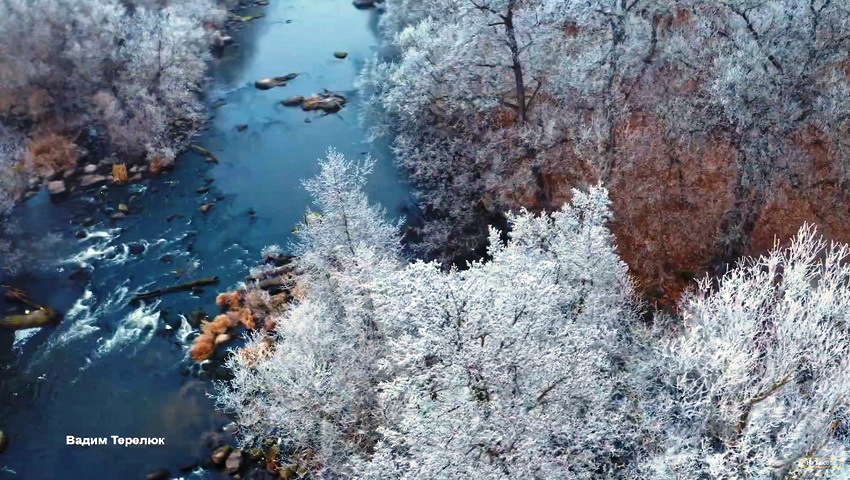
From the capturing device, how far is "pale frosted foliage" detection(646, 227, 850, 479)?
35.7ft

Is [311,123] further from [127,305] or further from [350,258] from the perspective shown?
[350,258]

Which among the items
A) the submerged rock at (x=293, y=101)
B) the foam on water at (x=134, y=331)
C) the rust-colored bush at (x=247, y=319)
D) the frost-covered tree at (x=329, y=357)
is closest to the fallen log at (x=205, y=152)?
the submerged rock at (x=293, y=101)

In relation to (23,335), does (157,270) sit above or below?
above

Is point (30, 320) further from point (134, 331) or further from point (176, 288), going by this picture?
point (176, 288)

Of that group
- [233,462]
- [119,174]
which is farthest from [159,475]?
[119,174]

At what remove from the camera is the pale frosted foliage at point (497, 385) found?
1155 centimetres

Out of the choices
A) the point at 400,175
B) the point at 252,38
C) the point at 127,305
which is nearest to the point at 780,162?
the point at 400,175

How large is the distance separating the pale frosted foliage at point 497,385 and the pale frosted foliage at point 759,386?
4.15 ft

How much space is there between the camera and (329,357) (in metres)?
19.3

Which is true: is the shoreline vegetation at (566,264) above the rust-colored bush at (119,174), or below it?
above

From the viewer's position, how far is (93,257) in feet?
104

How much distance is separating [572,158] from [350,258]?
10.4m

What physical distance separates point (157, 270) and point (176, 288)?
181 centimetres

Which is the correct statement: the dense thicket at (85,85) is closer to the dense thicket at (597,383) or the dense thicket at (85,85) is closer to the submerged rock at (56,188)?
the submerged rock at (56,188)
